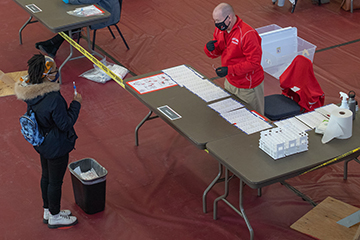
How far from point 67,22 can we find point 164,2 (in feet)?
10.3

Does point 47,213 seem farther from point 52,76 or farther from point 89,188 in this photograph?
point 52,76

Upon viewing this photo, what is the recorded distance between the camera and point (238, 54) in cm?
425

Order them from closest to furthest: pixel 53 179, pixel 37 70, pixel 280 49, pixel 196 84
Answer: pixel 37 70 → pixel 53 179 → pixel 196 84 → pixel 280 49

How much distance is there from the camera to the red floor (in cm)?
397

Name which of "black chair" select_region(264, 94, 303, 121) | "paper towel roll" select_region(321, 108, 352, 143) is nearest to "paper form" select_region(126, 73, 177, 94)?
"black chair" select_region(264, 94, 303, 121)

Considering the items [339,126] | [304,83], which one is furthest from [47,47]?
[339,126]

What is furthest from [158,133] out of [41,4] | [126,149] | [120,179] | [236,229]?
[41,4]

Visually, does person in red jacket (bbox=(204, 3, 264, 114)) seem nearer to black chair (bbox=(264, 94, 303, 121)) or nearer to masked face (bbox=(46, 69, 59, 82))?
black chair (bbox=(264, 94, 303, 121))

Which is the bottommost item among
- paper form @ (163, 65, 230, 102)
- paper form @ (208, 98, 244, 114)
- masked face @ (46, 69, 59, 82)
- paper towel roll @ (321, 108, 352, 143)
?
paper form @ (163, 65, 230, 102)

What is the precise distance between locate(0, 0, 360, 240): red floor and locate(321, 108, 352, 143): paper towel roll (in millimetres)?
845

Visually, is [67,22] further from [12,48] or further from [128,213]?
[128,213]

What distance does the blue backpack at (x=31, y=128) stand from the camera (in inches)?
133

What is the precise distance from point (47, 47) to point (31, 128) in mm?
3452

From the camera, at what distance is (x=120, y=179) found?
4.52m
